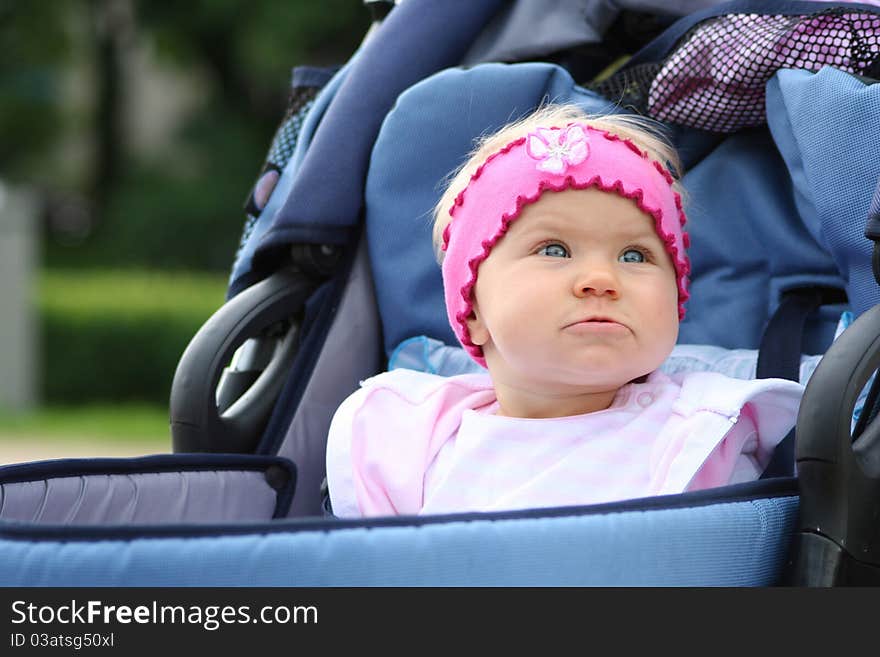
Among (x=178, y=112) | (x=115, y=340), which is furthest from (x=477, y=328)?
(x=178, y=112)

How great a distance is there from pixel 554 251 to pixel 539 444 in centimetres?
27

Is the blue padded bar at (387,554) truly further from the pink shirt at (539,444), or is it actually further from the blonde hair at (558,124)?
the blonde hair at (558,124)

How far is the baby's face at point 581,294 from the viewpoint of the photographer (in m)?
1.59

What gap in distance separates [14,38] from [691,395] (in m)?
12.8

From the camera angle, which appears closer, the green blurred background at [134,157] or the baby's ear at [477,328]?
the baby's ear at [477,328]

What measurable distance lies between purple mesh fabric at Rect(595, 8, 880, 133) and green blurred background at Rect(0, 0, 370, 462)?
5.83 metres

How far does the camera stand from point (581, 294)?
1.59 m

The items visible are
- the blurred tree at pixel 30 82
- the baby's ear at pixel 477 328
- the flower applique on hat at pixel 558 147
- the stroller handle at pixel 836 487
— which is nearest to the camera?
the stroller handle at pixel 836 487

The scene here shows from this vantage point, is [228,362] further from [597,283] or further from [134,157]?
[134,157]

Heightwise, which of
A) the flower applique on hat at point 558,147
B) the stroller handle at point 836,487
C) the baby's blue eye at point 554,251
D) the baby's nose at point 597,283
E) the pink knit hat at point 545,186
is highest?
the flower applique on hat at point 558,147

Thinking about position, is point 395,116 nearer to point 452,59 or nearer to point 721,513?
point 452,59

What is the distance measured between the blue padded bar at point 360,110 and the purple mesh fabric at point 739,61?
37 centimetres

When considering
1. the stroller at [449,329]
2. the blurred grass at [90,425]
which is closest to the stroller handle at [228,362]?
the stroller at [449,329]
